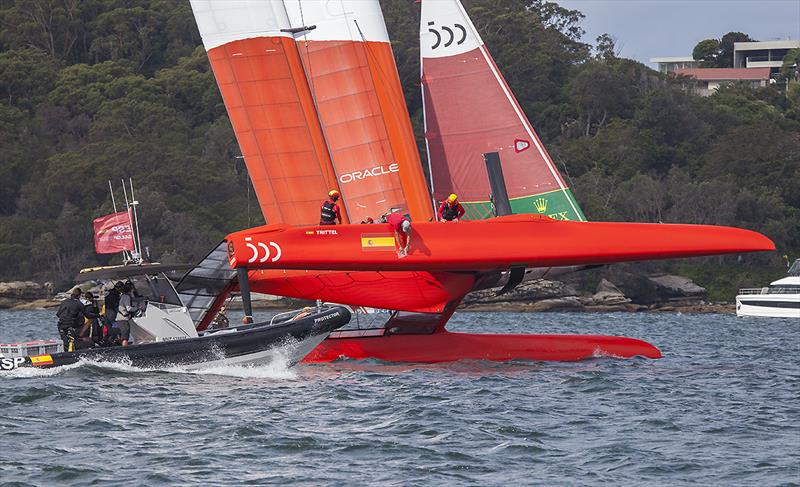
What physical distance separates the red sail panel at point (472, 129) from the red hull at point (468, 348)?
2.35m

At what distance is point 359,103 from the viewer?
24.5 m

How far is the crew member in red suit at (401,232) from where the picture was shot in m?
21.2

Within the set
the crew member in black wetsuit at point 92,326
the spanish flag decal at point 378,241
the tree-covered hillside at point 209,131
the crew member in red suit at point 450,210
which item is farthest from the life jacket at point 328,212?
the tree-covered hillside at point 209,131

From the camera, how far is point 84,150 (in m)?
68.7

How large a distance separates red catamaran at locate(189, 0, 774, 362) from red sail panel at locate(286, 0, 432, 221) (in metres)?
0.02

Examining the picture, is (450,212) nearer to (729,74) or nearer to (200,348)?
(200,348)

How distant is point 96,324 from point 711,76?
96141 mm

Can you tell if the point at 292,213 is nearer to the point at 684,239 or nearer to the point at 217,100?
the point at 684,239

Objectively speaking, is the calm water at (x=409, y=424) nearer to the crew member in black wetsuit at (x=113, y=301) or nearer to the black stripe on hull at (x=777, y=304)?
the crew member in black wetsuit at (x=113, y=301)

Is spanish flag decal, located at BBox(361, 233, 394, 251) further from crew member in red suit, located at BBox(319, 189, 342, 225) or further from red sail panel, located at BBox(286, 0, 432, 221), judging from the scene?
red sail panel, located at BBox(286, 0, 432, 221)

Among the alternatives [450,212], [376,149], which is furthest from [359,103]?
[450,212]

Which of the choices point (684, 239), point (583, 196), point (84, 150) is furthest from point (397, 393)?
point (84, 150)

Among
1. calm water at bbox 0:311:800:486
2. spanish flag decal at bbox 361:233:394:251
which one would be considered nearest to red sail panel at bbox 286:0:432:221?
spanish flag decal at bbox 361:233:394:251

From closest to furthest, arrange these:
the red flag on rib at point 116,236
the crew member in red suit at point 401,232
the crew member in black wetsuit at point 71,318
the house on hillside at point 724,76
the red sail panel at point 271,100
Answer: the crew member in black wetsuit at point 71,318, the crew member in red suit at point 401,232, the red flag on rib at point 116,236, the red sail panel at point 271,100, the house on hillside at point 724,76
